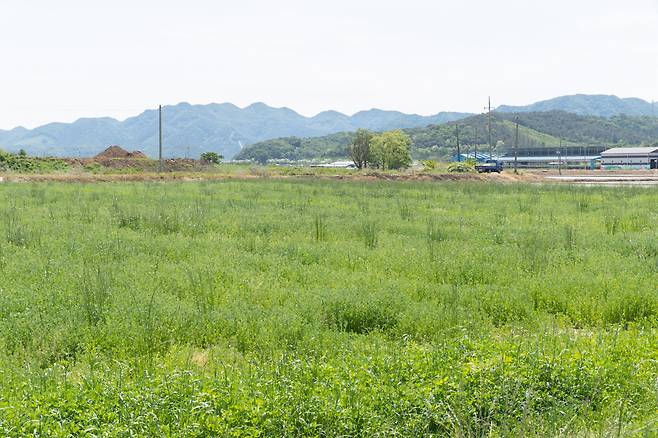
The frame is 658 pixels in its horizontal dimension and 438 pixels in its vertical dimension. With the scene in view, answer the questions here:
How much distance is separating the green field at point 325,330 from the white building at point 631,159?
11687 centimetres

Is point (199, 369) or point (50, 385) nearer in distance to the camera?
point (50, 385)

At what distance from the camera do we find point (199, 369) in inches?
272

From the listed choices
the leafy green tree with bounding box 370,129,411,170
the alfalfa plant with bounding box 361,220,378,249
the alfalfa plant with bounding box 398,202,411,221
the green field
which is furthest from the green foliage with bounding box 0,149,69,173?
the leafy green tree with bounding box 370,129,411,170

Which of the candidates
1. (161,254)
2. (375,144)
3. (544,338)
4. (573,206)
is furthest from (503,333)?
(375,144)

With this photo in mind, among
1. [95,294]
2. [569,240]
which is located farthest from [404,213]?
[95,294]

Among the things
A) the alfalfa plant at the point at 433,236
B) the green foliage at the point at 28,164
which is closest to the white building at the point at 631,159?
the green foliage at the point at 28,164

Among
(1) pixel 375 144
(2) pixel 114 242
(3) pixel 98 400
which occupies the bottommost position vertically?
(3) pixel 98 400

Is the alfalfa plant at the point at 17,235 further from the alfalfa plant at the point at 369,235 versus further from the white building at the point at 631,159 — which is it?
the white building at the point at 631,159

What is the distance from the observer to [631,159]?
12281cm

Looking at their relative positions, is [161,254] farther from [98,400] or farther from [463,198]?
[463,198]

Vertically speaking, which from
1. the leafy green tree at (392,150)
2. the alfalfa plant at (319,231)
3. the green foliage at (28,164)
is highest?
the leafy green tree at (392,150)

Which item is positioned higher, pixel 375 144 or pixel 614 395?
pixel 375 144

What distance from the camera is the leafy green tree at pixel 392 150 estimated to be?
322 ft

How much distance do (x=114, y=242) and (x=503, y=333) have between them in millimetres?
9852
